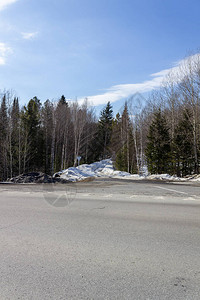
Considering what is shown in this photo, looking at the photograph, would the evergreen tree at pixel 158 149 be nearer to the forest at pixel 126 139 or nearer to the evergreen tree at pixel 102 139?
the forest at pixel 126 139

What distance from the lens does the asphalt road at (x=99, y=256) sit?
9.60 ft

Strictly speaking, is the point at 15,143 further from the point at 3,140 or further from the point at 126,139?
the point at 126,139

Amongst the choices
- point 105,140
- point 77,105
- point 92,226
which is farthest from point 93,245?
point 105,140

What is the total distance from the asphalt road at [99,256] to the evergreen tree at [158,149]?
24.5m

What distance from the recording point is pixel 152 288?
2.95 m

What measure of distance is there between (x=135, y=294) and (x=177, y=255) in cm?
139

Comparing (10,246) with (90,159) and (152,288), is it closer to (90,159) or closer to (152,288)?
(152,288)

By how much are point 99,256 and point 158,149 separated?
28.6 m

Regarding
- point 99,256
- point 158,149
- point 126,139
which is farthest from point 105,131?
point 99,256

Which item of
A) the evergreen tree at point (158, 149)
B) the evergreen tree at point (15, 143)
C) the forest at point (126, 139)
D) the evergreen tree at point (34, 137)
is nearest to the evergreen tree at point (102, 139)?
the forest at point (126, 139)

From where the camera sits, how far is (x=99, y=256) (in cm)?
390

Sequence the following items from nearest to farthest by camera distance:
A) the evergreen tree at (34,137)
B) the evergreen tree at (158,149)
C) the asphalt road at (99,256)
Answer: the asphalt road at (99,256) < the evergreen tree at (158,149) < the evergreen tree at (34,137)

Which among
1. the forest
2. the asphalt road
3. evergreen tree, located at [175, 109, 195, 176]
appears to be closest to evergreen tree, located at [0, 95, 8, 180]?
the forest

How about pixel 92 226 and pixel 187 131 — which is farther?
pixel 187 131
